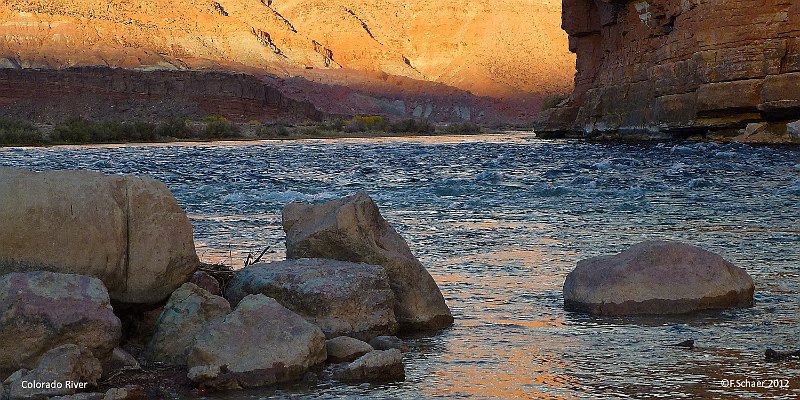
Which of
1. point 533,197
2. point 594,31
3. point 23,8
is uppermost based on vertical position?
point 23,8

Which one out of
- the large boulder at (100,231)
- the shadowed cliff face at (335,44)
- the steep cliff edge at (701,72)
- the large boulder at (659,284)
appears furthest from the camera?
the shadowed cliff face at (335,44)

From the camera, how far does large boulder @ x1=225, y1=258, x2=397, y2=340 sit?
21.2ft

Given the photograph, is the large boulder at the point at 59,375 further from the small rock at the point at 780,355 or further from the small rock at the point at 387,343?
the small rock at the point at 780,355

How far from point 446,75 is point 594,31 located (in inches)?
2787

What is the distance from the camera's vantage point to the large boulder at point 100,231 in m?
6.01

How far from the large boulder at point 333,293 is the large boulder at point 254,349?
0.56 m

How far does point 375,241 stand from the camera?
23.9 feet

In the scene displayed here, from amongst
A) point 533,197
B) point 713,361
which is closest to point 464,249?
point 713,361

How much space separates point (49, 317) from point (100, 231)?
2.55 feet

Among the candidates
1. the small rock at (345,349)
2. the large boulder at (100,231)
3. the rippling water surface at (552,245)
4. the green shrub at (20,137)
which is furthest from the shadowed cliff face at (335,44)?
the small rock at (345,349)

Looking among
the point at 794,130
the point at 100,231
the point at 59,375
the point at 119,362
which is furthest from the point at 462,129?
the point at 59,375

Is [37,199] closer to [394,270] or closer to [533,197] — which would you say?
[394,270]

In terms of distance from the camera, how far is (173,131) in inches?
2302

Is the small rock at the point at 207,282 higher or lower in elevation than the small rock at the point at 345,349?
higher
